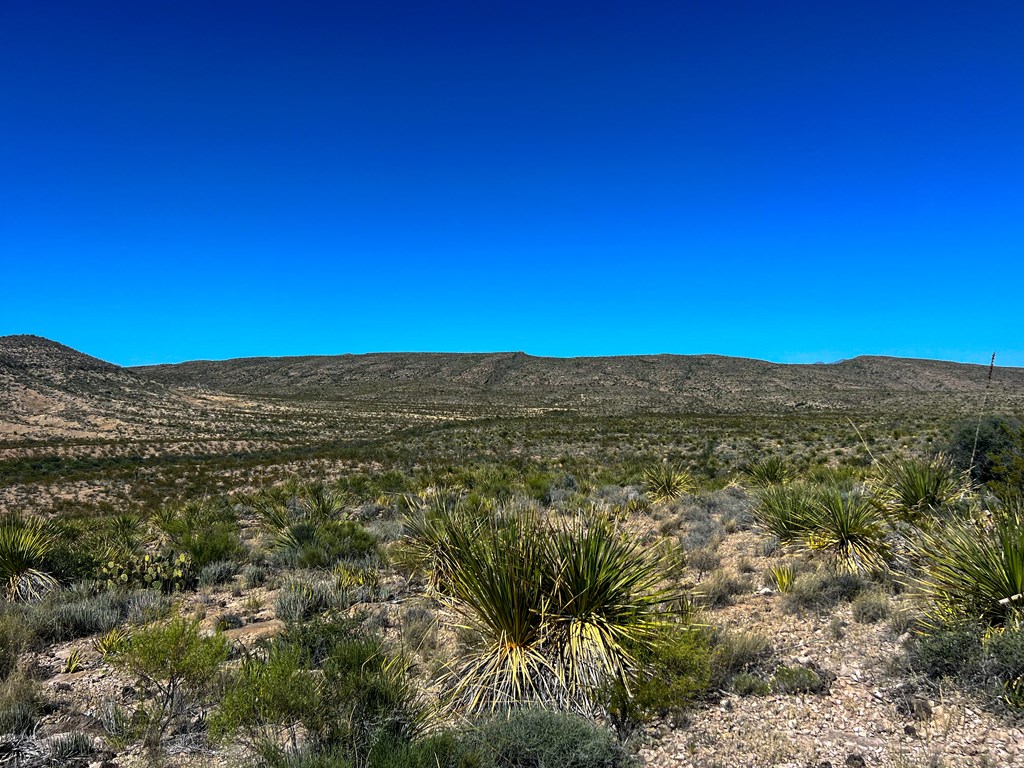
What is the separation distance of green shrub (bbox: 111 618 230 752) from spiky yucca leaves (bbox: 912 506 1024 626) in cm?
568

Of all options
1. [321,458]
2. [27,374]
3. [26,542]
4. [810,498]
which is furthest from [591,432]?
[27,374]

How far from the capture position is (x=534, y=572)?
4.43 metres

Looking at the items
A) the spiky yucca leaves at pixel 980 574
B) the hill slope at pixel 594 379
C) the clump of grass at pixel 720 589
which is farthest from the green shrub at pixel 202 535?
Answer: the hill slope at pixel 594 379

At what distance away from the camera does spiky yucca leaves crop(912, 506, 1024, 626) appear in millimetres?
4328

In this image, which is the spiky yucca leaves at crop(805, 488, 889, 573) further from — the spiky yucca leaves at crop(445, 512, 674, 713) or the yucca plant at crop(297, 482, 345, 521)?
the yucca plant at crop(297, 482, 345, 521)

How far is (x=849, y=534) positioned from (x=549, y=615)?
460 cm

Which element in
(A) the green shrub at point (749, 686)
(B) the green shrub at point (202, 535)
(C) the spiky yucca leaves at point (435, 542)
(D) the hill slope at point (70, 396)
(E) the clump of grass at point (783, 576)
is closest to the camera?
(A) the green shrub at point (749, 686)

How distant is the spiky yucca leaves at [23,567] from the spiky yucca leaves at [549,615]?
19.4 feet

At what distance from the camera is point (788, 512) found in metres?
8.05

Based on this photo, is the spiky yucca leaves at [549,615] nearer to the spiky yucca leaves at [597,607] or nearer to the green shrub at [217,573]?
the spiky yucca leaves at [597,607]

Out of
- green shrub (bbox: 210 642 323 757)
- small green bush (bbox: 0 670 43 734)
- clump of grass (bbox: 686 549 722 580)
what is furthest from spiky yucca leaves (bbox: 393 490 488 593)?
small green bush (bbox: 0 670 43 734)

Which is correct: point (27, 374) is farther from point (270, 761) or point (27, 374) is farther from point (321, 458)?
point (270, 761)

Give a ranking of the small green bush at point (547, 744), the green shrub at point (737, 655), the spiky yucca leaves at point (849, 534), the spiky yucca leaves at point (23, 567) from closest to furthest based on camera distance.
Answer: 1. the small green bush at point (547, 744)
2. the green shrub at point (737, 655)
3. the spiky yucca leaves at point (849, 534)
4. the spiky yucca leaves at point (23, 567)

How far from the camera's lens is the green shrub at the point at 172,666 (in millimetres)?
3977
